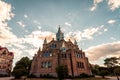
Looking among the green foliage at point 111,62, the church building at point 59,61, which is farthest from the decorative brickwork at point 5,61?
the green foliage at point 111,62

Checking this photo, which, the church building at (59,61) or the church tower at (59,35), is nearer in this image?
the church building at (59,61)

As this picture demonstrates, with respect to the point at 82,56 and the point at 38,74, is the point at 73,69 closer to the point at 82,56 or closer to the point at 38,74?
the point at 82,56

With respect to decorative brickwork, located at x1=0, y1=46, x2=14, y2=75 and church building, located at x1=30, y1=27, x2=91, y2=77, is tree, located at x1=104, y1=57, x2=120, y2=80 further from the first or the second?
decorative brickwork, located at x1=0, y1=46, x2=14, y2=75

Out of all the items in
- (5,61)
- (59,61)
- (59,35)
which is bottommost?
(59,61)

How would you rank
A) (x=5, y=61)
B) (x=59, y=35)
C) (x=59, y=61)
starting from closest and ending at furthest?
(x=59, y=61) < (x=59, y=35) < (x=5, y=61)

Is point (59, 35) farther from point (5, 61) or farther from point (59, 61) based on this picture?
point (5, 61)

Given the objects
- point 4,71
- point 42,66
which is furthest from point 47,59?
point 4,71

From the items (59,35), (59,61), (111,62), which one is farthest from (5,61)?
(111,62)

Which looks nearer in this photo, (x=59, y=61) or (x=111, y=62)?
(x=59, y=61)

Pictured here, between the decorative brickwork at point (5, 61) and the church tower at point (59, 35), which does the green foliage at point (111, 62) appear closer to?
the church tower at point (59, 35)

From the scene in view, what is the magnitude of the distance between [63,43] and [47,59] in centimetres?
1385

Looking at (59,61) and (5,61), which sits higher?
(5,61)

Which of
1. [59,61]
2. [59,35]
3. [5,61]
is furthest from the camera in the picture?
[5,61]

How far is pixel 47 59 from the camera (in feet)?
190
